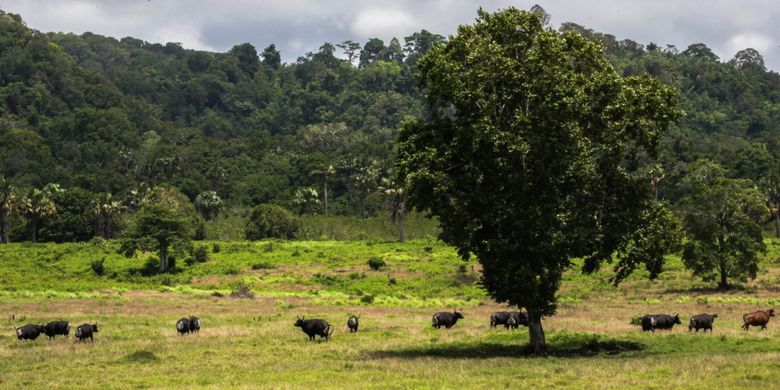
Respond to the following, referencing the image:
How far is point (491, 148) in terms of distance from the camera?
33.0 metres

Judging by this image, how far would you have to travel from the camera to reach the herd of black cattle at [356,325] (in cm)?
4034

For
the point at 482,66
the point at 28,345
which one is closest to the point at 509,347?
the point at 482,66

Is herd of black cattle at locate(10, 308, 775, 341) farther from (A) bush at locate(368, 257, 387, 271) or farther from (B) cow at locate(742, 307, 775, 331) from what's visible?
(A) bush at locate(368, 257, 387, 271)

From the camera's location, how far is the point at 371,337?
137 feet

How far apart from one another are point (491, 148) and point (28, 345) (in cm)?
2528

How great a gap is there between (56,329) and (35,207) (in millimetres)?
92798

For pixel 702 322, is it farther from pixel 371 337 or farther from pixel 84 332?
pixel 84 332

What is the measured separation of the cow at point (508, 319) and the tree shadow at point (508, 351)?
7.61 metres

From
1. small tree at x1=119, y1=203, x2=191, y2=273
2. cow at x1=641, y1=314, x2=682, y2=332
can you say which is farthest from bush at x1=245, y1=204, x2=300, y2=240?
cow at x1=641, y1=314, x2=682, y2=332

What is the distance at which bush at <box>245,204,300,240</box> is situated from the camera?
135 meters

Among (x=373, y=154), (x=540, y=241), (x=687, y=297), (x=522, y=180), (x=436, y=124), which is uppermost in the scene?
(x=373, y=154)

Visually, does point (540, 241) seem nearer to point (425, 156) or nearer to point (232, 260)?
point (425, 156)

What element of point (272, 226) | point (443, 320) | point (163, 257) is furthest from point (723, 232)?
point (272, 226)

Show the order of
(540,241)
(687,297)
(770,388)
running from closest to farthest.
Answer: (770,388) < (540,241) < (687,297)
